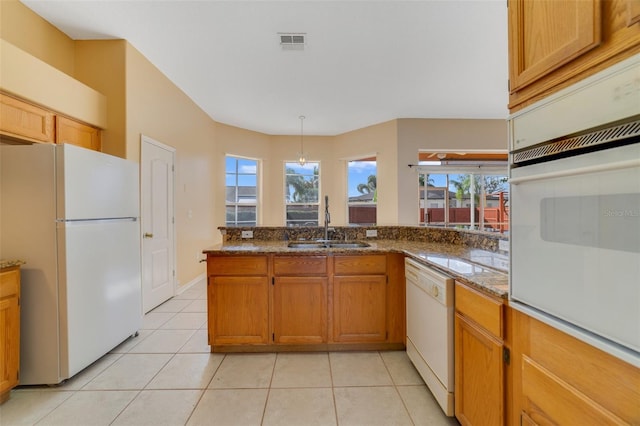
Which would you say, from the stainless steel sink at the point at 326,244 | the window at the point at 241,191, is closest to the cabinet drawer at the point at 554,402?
the stainless steel sink at the point at 326,244

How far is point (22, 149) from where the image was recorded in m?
1.84

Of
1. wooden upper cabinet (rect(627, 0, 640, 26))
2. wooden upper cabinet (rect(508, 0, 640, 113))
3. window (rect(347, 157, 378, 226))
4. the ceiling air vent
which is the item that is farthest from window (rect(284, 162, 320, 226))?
wooden upper cabinet (rect(627, 0, 640, 26))

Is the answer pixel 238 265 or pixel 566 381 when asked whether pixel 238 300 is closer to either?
pixel 238 265

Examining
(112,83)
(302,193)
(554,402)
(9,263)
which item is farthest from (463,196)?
(9,263)

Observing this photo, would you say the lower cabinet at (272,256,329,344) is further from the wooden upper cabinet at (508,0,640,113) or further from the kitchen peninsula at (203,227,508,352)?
the wooden upper cabinet at (508,0,640,113)

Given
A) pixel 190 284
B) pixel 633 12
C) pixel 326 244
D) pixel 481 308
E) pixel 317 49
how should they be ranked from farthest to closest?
pixel 190 284 → pixel 317 49 → pixel 326 244 → pixel 481 308 → pixel 633 12

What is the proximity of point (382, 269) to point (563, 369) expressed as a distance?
56.3 inches

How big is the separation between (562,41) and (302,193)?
545cm

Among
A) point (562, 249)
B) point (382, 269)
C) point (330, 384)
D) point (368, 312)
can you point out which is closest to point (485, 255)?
point (382, 269)

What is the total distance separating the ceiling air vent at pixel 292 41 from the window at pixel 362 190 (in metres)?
3.35

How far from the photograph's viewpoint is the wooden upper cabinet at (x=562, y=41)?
0.71m

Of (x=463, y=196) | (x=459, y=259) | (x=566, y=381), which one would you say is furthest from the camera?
(x=463, y=196)

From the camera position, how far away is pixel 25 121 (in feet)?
6.72

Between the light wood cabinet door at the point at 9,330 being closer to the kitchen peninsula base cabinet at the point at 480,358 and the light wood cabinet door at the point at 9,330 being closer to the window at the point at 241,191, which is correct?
the kitchen peninsula base cabinet at the point at 480,358
